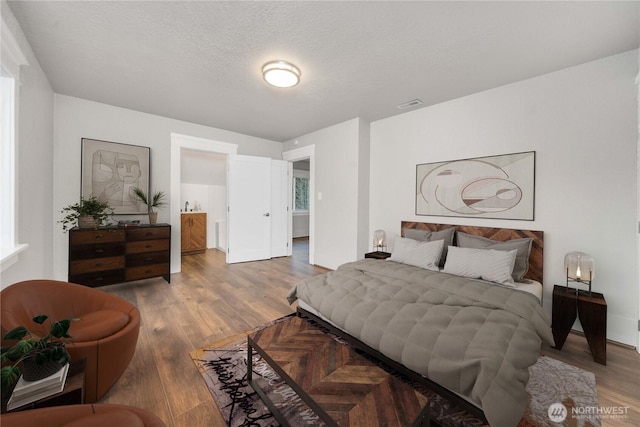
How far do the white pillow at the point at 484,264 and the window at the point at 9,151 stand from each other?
380 centimetres

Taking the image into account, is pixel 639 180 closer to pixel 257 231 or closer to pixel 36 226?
pixel 257 231

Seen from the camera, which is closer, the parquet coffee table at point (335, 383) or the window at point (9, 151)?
the parquet coffee table at point (335, 383)

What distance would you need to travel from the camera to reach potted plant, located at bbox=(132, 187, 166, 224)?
3756mm

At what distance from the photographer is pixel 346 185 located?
432 cm

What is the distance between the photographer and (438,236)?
3162mm

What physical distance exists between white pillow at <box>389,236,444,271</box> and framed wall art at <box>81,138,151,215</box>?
155 inches

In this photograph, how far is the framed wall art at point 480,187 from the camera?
2.75 metres

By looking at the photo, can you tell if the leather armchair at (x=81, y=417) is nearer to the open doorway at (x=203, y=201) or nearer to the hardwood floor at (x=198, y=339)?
the hardwood floor at (x=198, y=339)

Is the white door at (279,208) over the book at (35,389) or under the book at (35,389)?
over

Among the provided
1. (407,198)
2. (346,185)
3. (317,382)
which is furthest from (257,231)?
(317,382)

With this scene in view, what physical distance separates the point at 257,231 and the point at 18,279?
3353 millimetres

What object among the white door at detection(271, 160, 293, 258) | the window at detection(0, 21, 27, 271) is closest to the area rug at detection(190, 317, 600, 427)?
the window at detection(0, 21, 27, 271)

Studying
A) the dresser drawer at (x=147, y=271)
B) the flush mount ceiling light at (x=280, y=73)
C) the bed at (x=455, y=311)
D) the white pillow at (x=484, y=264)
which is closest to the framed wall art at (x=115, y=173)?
the dresser drawer at (x=147, y=271)

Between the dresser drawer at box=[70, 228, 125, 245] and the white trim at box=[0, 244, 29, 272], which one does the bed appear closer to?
the white trim at box=[0, 244, 29, 272]
